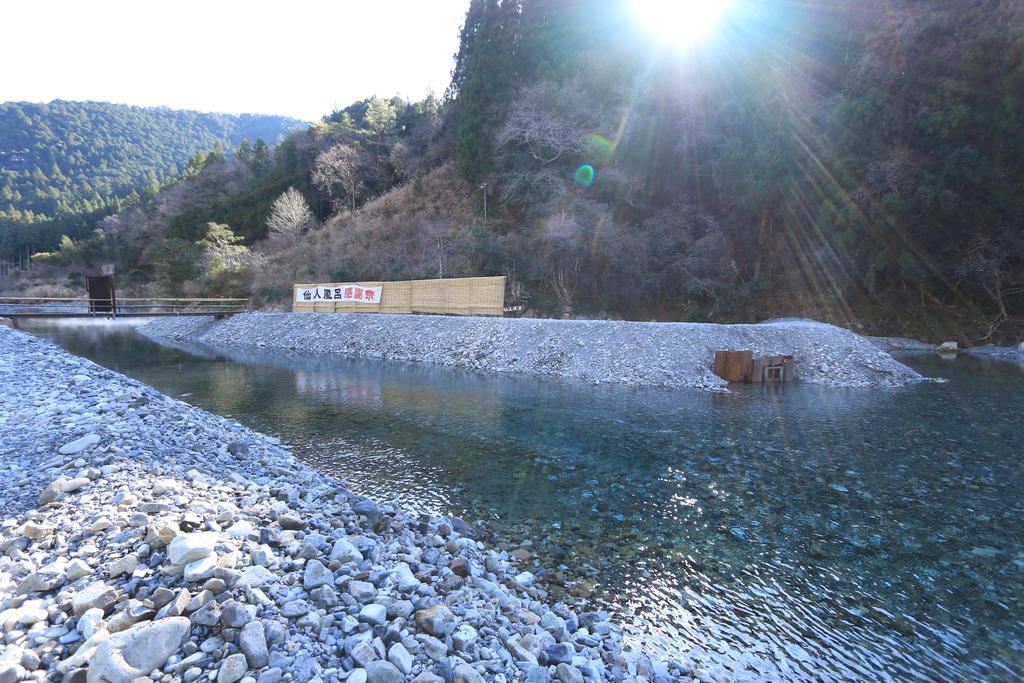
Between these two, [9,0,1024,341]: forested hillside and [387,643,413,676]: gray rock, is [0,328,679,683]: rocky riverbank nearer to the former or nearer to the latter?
[387,643,413,676]: gray rock

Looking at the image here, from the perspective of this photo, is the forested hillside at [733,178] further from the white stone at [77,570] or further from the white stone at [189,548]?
the white stone at [77,570]

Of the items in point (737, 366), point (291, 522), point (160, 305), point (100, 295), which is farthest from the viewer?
point (160, 305)

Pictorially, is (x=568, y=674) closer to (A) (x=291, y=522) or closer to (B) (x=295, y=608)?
(B) (x=295, y=608)

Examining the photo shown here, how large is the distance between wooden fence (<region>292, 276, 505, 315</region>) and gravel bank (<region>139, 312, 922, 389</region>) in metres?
1.52

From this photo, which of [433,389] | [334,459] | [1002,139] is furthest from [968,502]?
[1002,139]

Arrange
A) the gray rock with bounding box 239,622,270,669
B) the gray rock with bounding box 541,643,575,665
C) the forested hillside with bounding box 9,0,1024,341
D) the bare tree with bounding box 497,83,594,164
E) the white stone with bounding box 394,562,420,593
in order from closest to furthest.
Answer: the gray rock with bounding box 239,622,270,669
the gray rock with bounding box 541,643,575,665
the white stone with bounding box 394,562,420,593
the forested hillside with bounding box 9,0,1024,341
the bare tree with bounding box 497,83,594,164

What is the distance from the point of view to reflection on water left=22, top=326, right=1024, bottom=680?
12.6 ft

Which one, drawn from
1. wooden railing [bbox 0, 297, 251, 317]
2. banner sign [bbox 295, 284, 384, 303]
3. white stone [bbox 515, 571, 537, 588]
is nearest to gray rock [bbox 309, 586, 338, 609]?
white stone [bbox 515, 571, 537, 588]

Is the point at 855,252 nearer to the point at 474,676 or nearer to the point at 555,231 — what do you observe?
the point at 555,231

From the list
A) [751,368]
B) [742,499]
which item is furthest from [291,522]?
[751,368]

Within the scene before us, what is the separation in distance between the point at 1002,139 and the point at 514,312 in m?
22.3

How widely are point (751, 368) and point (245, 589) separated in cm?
1437

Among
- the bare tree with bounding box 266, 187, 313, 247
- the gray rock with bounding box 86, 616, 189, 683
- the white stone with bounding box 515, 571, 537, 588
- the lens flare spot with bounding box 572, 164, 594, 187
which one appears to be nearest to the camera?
the gray rock with bounding box 86, 616, 189, 683

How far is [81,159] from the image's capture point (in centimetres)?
8725
